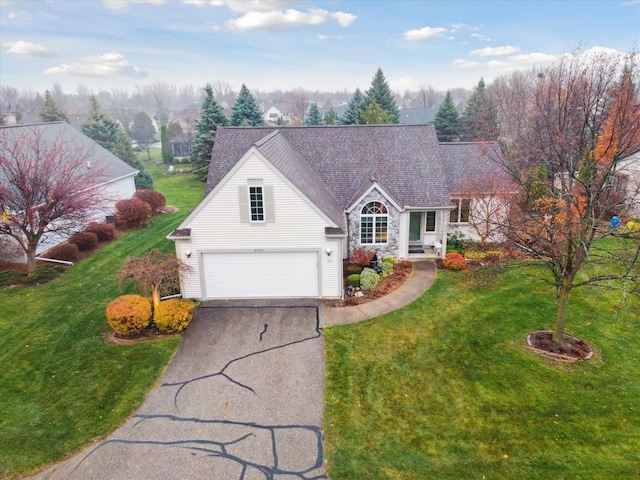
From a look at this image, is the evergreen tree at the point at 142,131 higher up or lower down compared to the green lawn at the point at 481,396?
higher up

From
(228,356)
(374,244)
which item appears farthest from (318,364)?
(374,244)

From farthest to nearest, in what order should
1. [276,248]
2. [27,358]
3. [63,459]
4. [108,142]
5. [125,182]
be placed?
1. [108,142]
2. [125,182]
3. [276,248]
4. [27,358]
5. [63,459]

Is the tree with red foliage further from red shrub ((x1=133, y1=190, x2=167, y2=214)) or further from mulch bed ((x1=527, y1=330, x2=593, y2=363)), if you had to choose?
mulch bed ((x1=527, y1=330, x2=593, y2=363))

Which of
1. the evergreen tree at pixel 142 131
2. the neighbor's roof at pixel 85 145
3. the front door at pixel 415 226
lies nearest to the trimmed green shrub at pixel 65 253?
the neighbor's roof at pixel 85 145

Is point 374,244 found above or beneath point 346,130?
beneath

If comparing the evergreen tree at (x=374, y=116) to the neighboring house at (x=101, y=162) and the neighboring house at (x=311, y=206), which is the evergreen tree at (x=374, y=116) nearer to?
the neighboring house at (x=311, y=206)

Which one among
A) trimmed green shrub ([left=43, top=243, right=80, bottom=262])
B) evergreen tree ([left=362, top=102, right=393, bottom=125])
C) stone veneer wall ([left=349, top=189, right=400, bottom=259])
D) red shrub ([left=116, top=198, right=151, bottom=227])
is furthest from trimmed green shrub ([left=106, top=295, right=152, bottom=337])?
evergreen tree ([left=362, top=102, right=393, bottom=125])

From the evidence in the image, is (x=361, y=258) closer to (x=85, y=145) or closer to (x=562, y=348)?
(x=562, y=348)

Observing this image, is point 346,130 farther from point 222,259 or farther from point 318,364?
point 318,364
